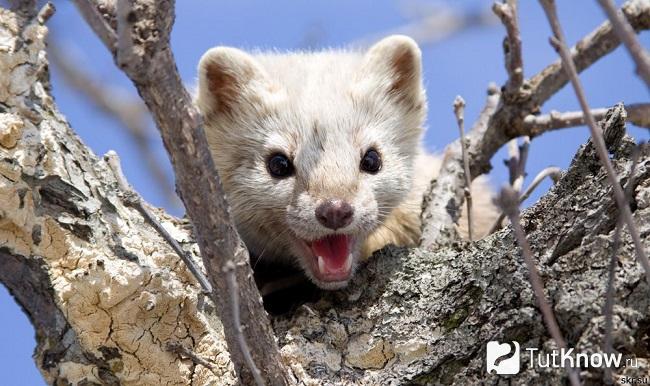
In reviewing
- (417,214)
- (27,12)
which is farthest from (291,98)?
(27,12)

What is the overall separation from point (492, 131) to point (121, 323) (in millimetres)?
2651

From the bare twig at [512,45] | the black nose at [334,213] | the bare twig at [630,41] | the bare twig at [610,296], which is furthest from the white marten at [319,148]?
the bare twig at [630,41]

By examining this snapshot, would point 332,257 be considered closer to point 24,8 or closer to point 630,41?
point 24,8

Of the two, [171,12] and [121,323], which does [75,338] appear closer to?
[121,323]

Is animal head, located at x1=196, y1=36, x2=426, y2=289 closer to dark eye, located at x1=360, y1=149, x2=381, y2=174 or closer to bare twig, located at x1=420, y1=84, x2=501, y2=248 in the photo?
dark eye, located at x1=360, y1=149, x2=381, y2=174

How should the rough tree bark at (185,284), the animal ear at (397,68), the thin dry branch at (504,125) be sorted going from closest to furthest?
the rough tree bark at (185,284), the thin dry branch at (504,125), the animal ear at (397,68)

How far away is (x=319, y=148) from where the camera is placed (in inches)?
174

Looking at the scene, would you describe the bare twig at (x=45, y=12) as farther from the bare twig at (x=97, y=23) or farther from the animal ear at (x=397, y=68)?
the animal ear at (x=397, y=68)

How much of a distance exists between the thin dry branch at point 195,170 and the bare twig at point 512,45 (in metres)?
2.31

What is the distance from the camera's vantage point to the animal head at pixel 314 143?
13.8 feet

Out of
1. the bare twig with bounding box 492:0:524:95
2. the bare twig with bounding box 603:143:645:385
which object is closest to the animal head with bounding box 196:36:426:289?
the bare twig with bounding box 492:0:524:95

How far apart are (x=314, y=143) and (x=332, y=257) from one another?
0.60 m

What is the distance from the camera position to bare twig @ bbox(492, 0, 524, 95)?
456 cm

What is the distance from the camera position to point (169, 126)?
259cm
